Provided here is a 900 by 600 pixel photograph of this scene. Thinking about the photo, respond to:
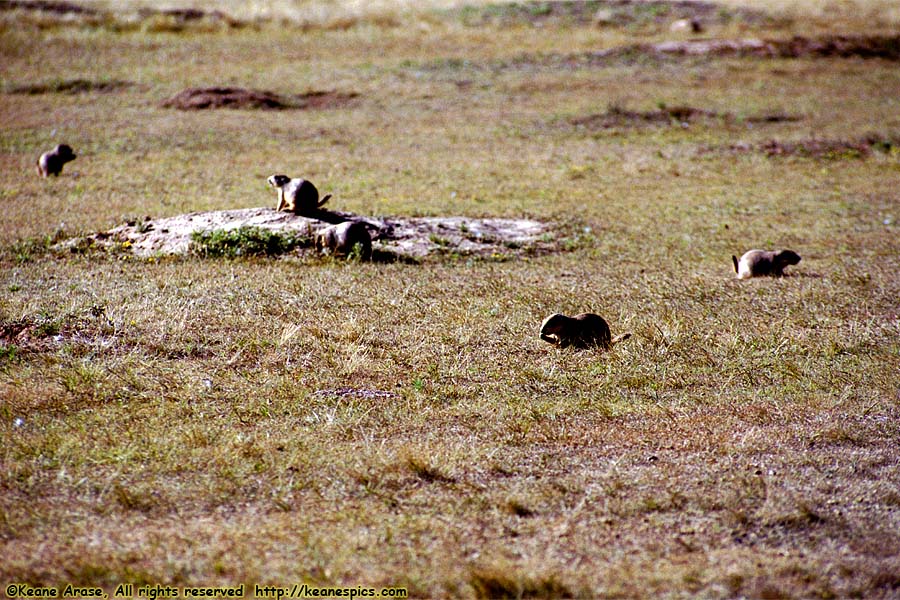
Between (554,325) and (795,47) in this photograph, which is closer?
(554,325)

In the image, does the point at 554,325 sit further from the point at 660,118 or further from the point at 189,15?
the point at 189,15

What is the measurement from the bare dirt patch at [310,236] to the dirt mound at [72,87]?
11.6 metres

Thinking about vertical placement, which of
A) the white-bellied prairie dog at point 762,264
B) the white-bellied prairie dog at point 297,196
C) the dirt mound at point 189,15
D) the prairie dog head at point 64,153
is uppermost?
the dirt mound at point 189,15

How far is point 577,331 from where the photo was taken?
7.11 metres

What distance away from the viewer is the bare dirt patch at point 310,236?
9.91 meters

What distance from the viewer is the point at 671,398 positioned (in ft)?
20.5

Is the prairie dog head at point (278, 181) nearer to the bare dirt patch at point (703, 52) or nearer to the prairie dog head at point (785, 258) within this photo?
the prairie dog head at point (785, 258)

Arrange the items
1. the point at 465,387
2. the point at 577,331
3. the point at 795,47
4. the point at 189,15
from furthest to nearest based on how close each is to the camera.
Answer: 1. the point at 189,15
2. the point at 795,47
3. the point at 577,331
4. the point at 465,387

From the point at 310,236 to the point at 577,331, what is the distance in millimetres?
3914

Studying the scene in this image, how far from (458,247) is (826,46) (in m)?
20.4

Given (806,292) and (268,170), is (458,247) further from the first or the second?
(268,170)

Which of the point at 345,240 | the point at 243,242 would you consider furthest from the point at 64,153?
the point at 345,240

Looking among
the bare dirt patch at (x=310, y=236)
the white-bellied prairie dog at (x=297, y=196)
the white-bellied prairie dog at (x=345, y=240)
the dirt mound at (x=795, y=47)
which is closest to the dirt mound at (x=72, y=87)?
the bare dirt patch at (x=310, y=236)

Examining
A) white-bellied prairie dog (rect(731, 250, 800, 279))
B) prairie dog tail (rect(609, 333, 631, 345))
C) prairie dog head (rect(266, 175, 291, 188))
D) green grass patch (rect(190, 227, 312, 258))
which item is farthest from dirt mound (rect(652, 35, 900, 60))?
prairie dog tail (rect(609, 333, 631, 345))
